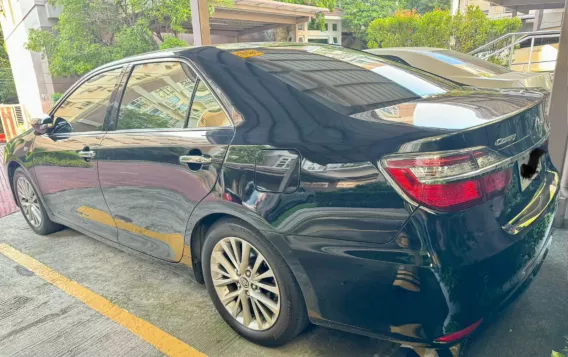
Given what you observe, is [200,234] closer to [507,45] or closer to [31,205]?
[31,205]

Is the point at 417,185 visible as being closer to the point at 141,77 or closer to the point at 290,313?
the point at 290,313

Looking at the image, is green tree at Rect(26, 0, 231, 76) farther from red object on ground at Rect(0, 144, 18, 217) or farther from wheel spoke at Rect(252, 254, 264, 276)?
wheel spoke at Rect(252, 254, 264, 276)

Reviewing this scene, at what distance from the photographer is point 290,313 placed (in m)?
2.06

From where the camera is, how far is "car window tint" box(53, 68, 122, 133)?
3025 mm

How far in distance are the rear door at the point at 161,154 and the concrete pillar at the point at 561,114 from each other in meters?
2.98

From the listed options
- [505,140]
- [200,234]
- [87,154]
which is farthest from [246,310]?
[87,154]

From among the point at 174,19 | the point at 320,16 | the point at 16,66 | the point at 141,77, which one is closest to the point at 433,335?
the point at 141,77

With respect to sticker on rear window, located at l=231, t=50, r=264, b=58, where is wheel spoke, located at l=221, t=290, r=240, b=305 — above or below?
below

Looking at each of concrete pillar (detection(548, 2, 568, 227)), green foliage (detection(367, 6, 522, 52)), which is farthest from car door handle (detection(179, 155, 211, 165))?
green foliage (detection(367, 6, 522, 52))

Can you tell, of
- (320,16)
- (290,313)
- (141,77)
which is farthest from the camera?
(320,16)

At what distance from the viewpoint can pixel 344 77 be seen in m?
2.29

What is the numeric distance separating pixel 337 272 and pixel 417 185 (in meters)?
0.52

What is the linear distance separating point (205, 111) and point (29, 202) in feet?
9.01

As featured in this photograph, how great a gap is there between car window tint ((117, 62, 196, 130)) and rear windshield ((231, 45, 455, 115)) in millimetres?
378
